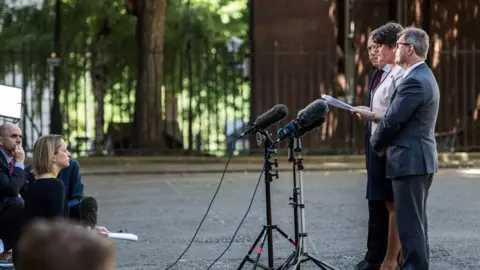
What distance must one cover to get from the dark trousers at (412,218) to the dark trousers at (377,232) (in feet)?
2.59

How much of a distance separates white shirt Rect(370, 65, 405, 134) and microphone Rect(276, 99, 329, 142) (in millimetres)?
477

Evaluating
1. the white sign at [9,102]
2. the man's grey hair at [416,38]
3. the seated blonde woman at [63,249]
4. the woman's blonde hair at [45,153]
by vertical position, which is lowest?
the seated blonde woman at [63,249]

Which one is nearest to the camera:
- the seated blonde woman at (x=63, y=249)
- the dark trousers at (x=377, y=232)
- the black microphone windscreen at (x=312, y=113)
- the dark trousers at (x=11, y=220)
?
the seated blonde woman at (x=63, y=249)

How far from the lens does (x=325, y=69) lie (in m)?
21.7

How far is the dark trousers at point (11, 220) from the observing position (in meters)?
7.43

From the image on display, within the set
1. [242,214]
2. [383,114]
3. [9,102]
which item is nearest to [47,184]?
[9,102]

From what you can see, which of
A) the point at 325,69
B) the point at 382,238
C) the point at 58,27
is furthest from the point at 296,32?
the point at 382,238

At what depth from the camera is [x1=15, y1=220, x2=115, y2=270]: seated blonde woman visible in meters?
2.21

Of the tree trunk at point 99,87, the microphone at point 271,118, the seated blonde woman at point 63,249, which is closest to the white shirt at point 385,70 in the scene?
the microphone at point 271,118

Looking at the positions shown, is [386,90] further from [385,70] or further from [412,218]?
[412,218]

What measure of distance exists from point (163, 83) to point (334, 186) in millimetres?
6784

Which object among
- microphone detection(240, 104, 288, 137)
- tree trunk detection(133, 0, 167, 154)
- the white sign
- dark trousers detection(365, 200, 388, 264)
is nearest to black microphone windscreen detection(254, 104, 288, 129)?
microphone detection(240, 104, 288, 137)

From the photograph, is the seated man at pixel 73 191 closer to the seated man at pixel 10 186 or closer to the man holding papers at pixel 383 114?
the seated man at pixel 10 186

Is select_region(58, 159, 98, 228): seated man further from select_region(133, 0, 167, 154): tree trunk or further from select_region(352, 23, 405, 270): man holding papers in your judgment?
select_region(133, 0, 167, 154): tree trunk
